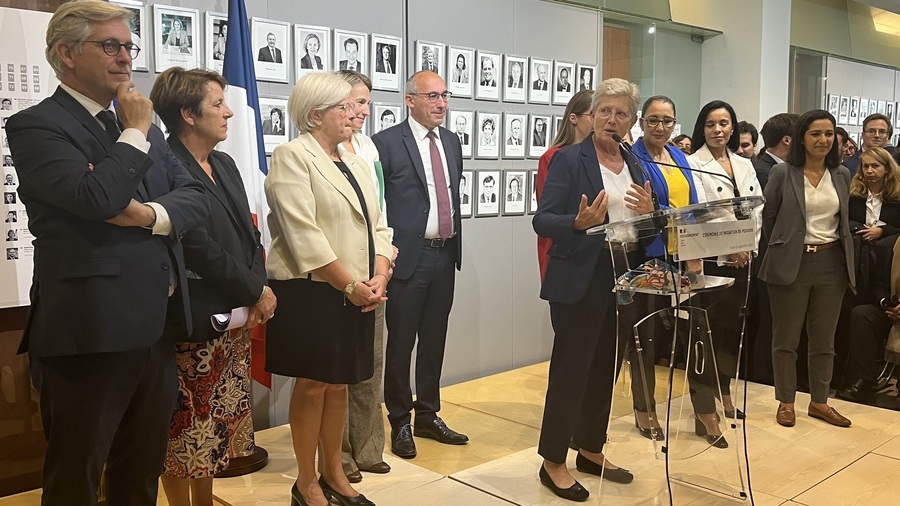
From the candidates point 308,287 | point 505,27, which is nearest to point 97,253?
point 308,287

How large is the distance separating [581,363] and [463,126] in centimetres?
241

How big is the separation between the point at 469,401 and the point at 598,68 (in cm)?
276

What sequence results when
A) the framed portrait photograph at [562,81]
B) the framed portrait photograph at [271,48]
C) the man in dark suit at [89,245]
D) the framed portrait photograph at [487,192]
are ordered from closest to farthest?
1. the man in dark suit at [89,245]
2. the framed portrait photograph at [271,48]
3. the framed portrait photograph at [487,192]
4. the framed portrait photograph at [562,81]

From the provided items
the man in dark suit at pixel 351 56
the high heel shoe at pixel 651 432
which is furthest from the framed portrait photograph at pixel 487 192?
the high heel shoe at pixel 651 432

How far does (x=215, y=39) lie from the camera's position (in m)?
3.84

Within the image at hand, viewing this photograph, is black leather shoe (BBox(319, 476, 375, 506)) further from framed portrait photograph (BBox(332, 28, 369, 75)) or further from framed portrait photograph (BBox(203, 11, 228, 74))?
framed portrait photograph (BBox(332, 28, 369, 75))

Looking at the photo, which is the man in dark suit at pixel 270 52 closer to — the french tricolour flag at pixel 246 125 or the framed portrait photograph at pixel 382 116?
the french tricolour flag at pixel 246 125

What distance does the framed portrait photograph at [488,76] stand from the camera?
5.17 m

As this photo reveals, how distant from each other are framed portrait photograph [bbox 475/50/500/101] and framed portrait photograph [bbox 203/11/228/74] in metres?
1.82

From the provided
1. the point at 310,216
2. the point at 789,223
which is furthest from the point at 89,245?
the point at 789,223

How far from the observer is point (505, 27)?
209 inches

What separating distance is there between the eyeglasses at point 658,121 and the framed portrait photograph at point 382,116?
60.7 inches

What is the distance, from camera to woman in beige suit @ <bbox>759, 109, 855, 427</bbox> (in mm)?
4301

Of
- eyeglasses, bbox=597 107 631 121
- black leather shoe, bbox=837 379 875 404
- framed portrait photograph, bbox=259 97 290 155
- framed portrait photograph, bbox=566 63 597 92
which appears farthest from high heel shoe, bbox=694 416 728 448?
framed portrait photograph, bbox=566 63 597 92
